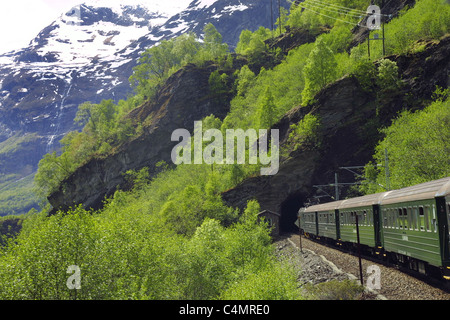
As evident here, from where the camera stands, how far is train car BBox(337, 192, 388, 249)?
25.9 meters

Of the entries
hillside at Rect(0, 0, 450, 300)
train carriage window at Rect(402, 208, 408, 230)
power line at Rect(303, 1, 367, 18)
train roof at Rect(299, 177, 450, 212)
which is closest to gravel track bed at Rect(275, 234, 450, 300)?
hillside at Rect(0, 0, 450, 300)

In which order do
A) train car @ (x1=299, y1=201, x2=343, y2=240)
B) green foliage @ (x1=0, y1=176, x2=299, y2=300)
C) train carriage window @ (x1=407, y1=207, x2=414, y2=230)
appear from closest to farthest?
train carriage window @ (x1=407, y1=207, x2=414, y2=230), green foliage @ (x1=0, y1=176, x2=299, y2=300), train car @ (x1=299, y1=201, x2=343, y2=240)

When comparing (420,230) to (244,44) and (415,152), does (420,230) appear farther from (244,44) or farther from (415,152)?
(244,44)

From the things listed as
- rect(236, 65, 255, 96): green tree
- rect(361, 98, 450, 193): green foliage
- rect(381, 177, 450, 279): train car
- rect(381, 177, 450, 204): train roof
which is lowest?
rect(381, 177, 450, 279): train car

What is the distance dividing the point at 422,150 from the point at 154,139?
7990 cm

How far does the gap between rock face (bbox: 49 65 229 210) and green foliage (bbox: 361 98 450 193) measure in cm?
6948

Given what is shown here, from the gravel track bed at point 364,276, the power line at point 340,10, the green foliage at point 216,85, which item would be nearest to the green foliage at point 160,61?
the green foliage at point 216,85

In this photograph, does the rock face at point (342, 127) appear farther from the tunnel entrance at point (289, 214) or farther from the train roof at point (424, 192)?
the train roof at point (424, 192)

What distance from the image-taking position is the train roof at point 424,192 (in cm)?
1625

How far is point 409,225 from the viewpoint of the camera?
19797 mm

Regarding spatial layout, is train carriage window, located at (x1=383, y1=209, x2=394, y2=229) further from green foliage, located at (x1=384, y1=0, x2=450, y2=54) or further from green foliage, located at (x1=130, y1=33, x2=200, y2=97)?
green foliage, located at (x1=130, y1=33, x2=200, y2=97)

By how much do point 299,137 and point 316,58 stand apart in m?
14.7
